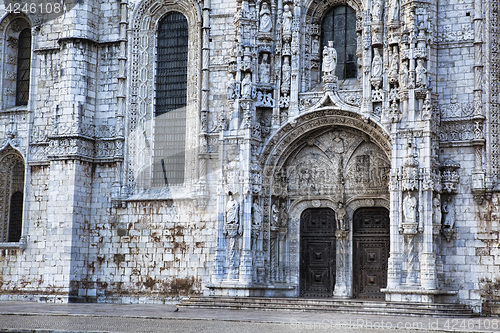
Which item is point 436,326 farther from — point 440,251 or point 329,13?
point 329,13

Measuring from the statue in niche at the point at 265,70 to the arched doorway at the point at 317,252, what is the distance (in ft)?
16.1

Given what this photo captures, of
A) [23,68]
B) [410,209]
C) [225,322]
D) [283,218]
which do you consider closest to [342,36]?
[283,218]

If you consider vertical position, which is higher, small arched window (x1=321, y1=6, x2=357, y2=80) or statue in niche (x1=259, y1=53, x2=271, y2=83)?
small arched window (x1=321, y1=6, x2=357, y2=80)

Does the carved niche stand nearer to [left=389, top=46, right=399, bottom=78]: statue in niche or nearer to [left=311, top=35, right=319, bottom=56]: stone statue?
[left=389, top=46, right=399, bottom=78]: statue in niche

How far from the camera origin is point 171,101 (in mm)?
30594

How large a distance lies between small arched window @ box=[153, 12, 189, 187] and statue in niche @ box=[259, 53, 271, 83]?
371 centimetres

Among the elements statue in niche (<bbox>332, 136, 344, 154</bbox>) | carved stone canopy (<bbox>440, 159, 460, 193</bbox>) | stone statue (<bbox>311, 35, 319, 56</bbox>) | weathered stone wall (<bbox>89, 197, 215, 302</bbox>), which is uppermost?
stone statue (<bbox>311, 35, 319, 56</bbox>)

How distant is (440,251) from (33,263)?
1571 cm

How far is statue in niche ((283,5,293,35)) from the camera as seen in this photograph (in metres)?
27.9

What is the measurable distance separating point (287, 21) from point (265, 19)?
817 millimetres

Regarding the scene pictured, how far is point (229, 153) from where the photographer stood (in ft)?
90.6

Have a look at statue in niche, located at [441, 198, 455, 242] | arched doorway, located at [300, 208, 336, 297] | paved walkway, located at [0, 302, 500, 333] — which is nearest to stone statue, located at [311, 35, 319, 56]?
arched doorway, located at [300, 208, 336, 297]

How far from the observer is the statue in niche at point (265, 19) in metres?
28.1

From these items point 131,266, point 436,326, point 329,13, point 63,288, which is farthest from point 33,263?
point 436,326
